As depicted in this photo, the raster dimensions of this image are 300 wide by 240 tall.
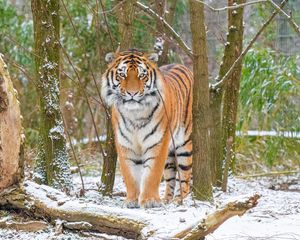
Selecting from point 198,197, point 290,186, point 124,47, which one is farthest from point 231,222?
point 290,186

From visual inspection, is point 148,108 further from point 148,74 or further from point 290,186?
point 290,186

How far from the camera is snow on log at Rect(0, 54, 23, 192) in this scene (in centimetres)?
420

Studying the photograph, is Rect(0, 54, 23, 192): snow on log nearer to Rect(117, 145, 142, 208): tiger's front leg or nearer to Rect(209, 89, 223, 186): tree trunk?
Rect(117, 145, 142, 208): tiger's front leg

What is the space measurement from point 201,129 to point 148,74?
725mm

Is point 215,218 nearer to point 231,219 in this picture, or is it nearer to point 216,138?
point 231,219

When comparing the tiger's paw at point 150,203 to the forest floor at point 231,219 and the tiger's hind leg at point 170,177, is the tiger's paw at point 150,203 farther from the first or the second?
the tiger's hind leg at point 170,177

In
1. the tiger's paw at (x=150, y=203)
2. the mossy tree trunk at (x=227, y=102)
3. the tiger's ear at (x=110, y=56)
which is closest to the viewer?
the tiger's paw at (x=150, y=203)

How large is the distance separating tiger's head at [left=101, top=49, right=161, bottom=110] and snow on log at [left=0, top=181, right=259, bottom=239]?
3.35ft

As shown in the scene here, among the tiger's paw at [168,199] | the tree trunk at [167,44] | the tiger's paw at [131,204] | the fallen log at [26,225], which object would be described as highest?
the tree trunk at [167,44]

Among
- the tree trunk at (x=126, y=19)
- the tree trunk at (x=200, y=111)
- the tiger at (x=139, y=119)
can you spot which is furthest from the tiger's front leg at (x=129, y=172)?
the tree trunk at (x=126, y=19)

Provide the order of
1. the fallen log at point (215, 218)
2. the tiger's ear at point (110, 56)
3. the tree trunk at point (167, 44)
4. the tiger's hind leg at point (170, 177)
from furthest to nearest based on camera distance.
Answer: the tree trunk at point (167, 44) < the tiger's hind leg at point (170, 177) < the tiger's ear at point (110, 56) < the fallen log at point (215, 218)

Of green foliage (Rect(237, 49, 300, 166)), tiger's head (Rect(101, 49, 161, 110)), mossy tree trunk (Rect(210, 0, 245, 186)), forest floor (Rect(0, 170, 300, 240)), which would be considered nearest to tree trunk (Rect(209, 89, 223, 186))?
mossy tree trunk (Rect(210, 0, 245, 186))

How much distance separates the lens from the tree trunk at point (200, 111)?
15.5ft

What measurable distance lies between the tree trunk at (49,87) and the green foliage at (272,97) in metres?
3.32
